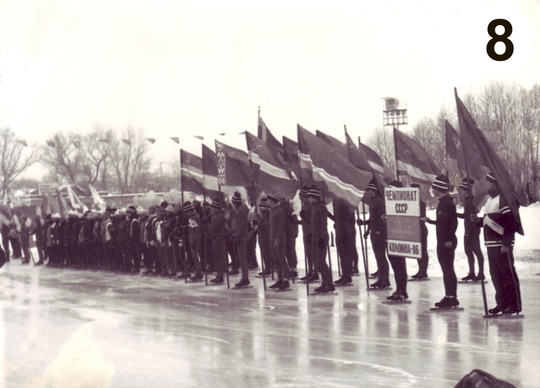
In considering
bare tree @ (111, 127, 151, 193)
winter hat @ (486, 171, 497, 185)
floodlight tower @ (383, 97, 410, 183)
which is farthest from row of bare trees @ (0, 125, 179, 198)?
winter hat @ (486, 171, 497, 185)

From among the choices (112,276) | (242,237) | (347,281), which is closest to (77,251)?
(112,276)

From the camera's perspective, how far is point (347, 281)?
15367 mm

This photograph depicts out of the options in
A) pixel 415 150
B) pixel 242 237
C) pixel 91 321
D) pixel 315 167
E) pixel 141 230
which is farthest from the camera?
pixel 141 230

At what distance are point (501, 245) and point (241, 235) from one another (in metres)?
6.65

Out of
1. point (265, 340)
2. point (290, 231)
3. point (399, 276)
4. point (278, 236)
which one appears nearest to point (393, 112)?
point (290, 231)

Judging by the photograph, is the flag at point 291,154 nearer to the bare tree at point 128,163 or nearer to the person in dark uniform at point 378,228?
the person in dark uniform at point 378,228

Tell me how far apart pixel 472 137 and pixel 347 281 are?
17.2ft

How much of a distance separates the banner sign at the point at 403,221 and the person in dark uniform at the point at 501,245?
1.39 meters

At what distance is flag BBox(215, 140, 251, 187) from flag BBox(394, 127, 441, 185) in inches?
118

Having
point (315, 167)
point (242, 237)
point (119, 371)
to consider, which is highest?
point (315, 167)

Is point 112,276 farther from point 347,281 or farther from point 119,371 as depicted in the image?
point 119,371

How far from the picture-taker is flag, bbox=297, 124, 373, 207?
1323 centimetres

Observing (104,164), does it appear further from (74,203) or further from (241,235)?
(241,235)

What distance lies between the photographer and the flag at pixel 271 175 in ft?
48.9
